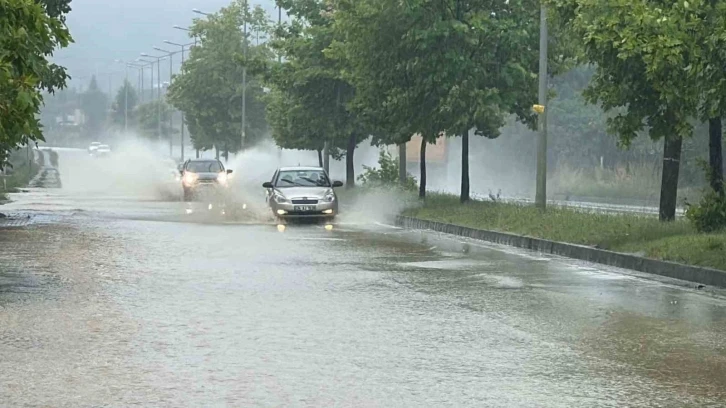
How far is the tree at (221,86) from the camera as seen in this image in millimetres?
81000

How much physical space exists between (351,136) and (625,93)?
28.6 meters

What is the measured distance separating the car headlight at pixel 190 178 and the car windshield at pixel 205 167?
0.53 metres

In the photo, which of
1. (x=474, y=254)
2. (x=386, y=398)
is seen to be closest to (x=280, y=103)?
(x=474, y=254)

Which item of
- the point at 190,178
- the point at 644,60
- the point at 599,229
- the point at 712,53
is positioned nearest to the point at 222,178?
the point at 190,178

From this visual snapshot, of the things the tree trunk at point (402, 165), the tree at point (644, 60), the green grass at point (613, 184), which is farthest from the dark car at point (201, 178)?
the tree at point (644, 60)

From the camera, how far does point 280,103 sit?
181 ft

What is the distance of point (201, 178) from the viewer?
50531 millimetres

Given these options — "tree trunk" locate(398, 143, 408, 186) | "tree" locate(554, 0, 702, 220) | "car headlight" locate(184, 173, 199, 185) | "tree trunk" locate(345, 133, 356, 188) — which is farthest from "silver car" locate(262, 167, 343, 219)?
"car headlight" locate(184, 173, 199, 185)

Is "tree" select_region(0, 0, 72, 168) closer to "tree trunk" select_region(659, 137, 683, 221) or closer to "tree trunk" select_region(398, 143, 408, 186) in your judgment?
"tree trunk" select_region(659, 137, 683, 221)

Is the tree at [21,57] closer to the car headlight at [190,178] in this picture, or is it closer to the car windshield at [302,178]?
the car windshield at [302,178]

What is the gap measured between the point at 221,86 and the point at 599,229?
195 feet

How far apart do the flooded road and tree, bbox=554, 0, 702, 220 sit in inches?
120

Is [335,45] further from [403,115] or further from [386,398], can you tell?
[386,398]

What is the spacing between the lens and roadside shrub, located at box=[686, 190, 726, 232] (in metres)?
21.0
